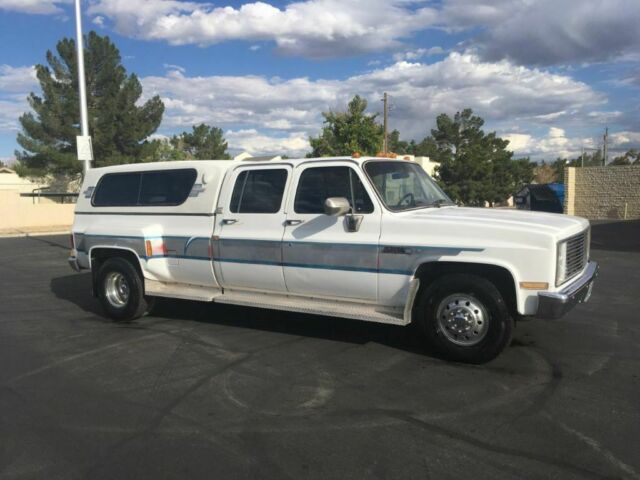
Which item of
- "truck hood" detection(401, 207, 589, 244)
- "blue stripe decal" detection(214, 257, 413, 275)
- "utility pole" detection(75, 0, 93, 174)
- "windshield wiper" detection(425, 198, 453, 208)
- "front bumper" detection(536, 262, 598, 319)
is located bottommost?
"front bumper" detection(536, 262, 598, 319)

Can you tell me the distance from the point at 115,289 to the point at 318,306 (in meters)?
3.13

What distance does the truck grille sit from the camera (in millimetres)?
5242

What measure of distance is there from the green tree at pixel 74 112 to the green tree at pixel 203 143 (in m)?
21.0

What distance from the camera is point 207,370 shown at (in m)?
5.31

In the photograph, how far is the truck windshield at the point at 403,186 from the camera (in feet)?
19.0

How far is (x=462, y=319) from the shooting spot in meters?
5.20

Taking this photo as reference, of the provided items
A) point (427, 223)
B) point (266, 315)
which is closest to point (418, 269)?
point (427, 223)

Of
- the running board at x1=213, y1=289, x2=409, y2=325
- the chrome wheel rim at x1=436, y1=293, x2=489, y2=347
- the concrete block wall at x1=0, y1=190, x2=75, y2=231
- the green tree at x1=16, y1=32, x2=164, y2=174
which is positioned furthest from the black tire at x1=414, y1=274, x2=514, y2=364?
the green tree at x1=16, y1=32, x2=164, y2=174

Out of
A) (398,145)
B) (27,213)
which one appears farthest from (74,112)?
(398,145)

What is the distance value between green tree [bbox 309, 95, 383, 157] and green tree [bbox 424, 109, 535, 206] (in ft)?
58.6

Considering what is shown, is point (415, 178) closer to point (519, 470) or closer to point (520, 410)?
point (520, 410)

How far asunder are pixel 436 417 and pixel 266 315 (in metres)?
3.68

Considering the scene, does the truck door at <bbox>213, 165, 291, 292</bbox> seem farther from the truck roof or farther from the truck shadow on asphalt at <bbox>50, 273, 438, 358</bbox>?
the truck shadow on asphalt at <bbox>50, 273, 438, 358</bbox>

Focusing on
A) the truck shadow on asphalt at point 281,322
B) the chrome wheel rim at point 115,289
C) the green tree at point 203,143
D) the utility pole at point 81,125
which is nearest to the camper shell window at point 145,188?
the chrome wheel rim at point 115,289
